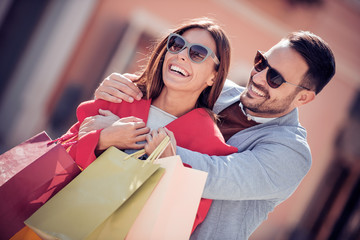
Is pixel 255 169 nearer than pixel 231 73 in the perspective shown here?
Yes

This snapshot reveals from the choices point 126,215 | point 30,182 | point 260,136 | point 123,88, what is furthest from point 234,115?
point 30,182

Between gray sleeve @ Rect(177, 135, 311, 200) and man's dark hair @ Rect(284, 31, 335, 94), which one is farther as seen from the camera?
man's dark hair @ Rect(284, 31, 335, 94)

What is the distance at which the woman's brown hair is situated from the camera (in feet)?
7.31

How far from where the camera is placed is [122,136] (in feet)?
5.89

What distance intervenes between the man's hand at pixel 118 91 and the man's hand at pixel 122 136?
34cm

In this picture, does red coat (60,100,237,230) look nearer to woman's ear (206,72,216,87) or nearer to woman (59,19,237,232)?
woman (59,19,237,232)

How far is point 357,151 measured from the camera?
793 cm

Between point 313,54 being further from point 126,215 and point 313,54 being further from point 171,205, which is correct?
point 126,215

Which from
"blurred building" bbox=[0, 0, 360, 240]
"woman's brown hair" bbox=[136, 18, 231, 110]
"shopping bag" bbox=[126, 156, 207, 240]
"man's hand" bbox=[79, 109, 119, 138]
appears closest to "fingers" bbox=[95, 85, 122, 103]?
"man's hand" bbox=[79, 109, 119, 138]

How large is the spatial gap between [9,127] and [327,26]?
24.8 feet

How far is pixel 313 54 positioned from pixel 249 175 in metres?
1.22

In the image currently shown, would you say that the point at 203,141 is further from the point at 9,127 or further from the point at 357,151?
the point at 357,151

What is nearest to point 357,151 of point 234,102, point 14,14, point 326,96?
point 326,96

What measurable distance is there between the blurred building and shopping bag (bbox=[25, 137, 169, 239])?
6225mm
